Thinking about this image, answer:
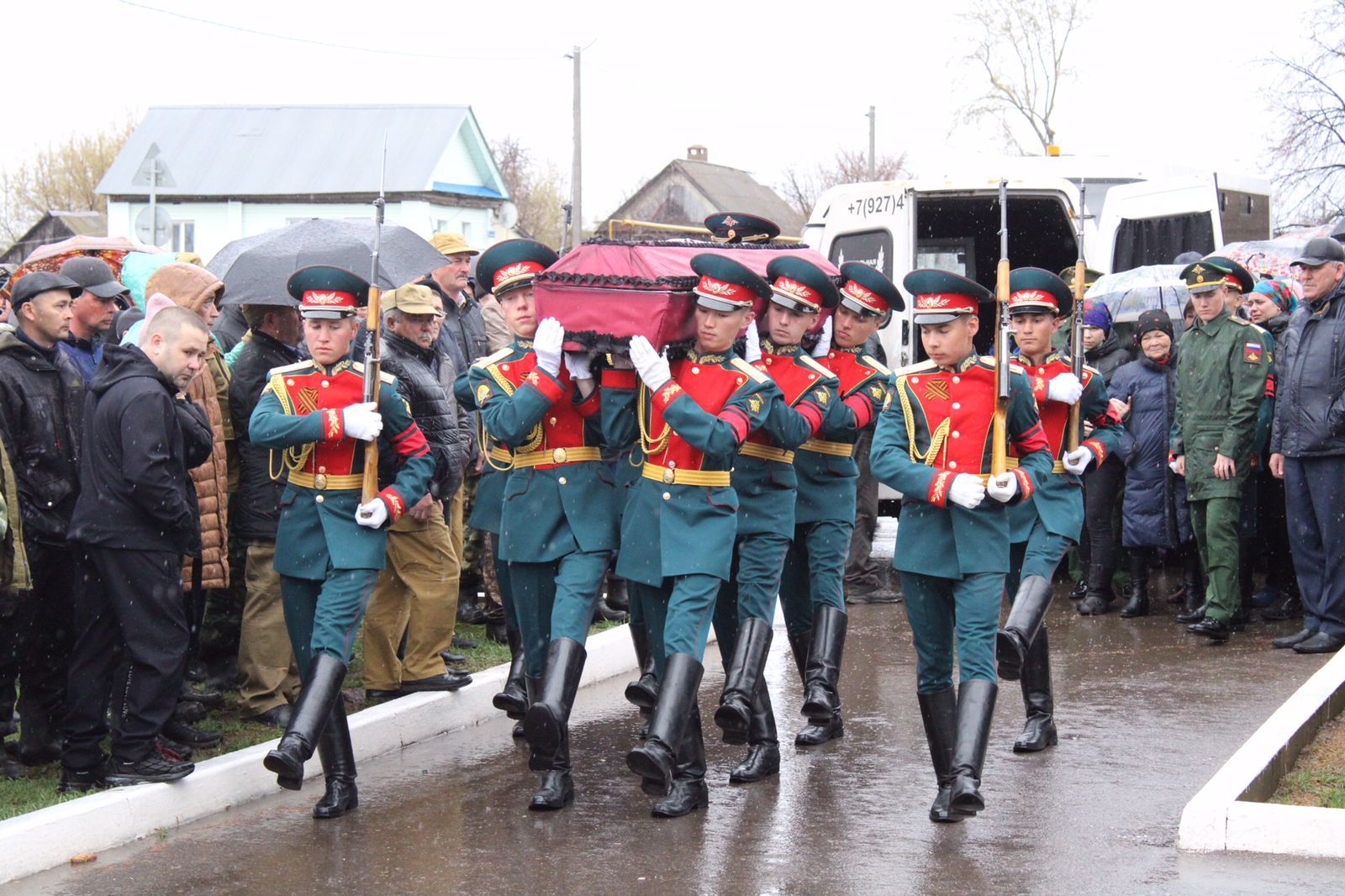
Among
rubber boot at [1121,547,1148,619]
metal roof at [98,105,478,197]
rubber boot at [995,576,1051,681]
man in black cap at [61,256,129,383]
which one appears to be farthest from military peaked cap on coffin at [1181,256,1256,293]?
metal roof at [98,105,478,197]

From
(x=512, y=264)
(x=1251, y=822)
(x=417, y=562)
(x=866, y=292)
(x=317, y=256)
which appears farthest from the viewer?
(x=317, y=256)

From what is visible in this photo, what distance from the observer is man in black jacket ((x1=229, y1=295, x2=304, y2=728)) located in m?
7.46

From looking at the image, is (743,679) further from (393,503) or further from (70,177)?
(70,177)

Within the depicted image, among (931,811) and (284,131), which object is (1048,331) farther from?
(284,131)

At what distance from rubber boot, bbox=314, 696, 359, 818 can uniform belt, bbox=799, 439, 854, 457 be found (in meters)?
2.38

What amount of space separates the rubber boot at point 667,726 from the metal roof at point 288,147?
49.5m

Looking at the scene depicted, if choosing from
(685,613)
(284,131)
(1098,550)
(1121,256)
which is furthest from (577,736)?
(284,131)

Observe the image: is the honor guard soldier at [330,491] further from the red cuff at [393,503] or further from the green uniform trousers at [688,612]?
the green uniform trousers at [688,612]

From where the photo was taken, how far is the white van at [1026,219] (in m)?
13.2

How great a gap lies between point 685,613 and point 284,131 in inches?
2212

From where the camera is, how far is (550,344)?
245 inches

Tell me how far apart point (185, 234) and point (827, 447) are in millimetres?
54695

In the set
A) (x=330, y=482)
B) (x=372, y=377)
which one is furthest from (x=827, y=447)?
(x=330, y=482)

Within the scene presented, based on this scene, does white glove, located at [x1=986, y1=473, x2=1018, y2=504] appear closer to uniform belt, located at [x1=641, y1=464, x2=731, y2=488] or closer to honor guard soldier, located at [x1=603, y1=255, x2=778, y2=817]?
honor guard soldier, located at [x1=603, y1=255, x2=778, y2=817]
